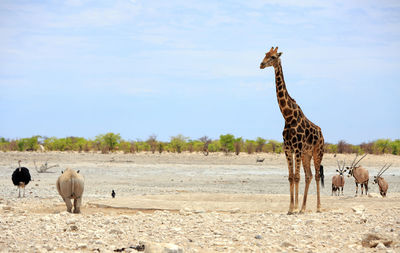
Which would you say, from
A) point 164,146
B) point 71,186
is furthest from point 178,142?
point 71,186

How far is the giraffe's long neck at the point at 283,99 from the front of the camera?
11.2 metres

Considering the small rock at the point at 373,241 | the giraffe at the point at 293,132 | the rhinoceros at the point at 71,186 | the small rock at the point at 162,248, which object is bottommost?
the small rock at the point at 162,248

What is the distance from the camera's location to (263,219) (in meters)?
9.87

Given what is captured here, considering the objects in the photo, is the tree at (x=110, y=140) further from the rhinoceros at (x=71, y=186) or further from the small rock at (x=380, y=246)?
the small rock at (x=380, y=246)

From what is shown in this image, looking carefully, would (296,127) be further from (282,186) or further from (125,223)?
(282,186)

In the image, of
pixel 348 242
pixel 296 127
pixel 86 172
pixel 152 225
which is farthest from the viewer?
pixel 86 172

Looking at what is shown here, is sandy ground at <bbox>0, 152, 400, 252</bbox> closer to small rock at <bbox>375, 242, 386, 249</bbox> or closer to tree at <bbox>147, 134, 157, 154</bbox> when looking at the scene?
small rock at <bbox>375, 242, 386, 249</bbox>

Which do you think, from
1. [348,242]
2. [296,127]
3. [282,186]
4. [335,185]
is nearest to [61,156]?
[282,186]

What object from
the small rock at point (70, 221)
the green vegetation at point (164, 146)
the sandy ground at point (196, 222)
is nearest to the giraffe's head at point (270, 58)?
the sandy ground at point (196, 222)

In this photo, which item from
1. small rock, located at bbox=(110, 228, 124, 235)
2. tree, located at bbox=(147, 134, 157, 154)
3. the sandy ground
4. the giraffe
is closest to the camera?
the sandy ground

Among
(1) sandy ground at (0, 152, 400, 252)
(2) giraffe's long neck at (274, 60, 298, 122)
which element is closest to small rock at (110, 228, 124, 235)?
(1) sandy ground at (0, 152, 400, 252)

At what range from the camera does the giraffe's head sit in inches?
432

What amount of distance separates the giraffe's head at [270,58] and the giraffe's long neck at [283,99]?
0.55 ft

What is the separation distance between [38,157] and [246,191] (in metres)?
19.9
